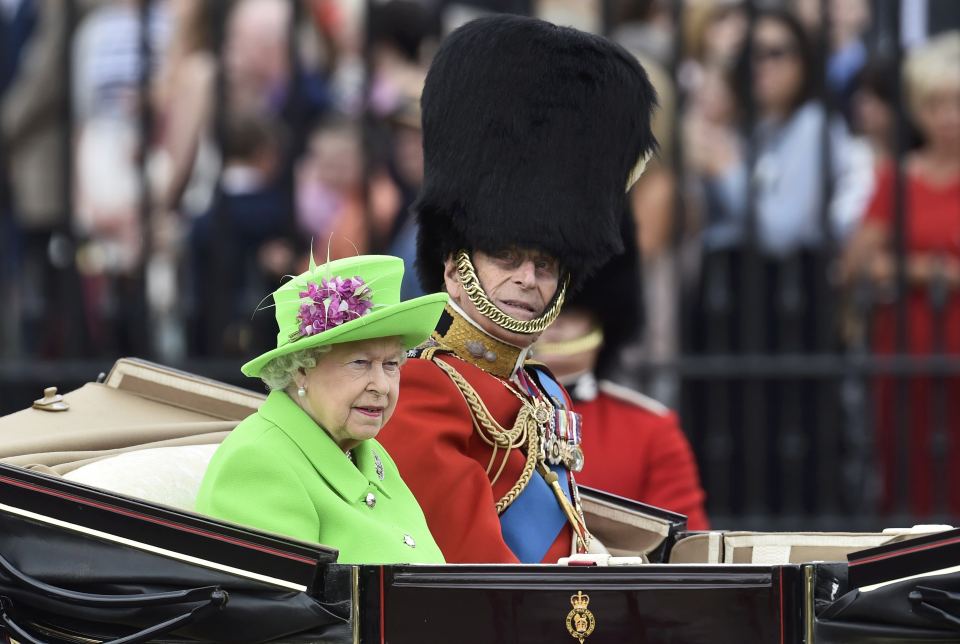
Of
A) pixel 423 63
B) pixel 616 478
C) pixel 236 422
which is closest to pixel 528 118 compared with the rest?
pixel 236 422

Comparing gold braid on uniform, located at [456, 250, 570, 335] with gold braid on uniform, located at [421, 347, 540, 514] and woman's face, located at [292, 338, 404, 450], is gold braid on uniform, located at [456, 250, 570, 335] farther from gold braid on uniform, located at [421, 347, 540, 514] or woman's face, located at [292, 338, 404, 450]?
woman's face, located at [292, 338, 404, 450]

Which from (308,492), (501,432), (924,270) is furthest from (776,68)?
(308,492)

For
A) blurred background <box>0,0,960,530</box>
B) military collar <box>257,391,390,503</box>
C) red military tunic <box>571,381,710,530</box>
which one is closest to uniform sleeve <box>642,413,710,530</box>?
red military tunic <box>571,381,710,530</box>

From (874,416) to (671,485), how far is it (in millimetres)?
1490

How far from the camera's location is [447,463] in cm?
387

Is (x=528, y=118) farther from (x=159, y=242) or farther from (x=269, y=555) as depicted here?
(x=159, y=242)

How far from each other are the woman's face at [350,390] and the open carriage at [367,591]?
1.09 feet

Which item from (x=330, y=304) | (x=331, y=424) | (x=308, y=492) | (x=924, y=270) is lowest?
(x=308, y=492)

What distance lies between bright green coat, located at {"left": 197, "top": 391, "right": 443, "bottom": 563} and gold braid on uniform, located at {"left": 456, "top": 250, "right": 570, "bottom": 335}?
1.67ft

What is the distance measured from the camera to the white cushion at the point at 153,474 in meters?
3.64

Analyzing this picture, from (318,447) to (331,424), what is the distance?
A: 0.06 meters

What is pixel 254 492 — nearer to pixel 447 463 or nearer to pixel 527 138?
pixel 447 463

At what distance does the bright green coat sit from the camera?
11.0ft

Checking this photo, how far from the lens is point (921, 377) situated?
281 inches
